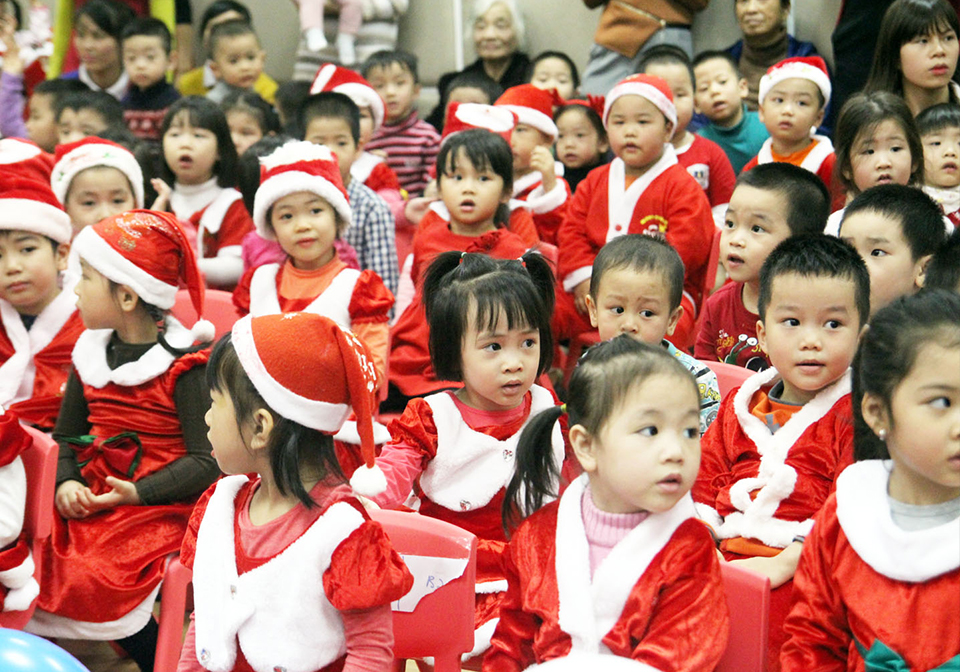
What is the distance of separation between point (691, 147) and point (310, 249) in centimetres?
146

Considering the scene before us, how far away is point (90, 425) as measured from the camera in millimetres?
2492

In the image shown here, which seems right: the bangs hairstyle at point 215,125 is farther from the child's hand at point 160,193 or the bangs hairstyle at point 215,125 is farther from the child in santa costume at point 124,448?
the child in santa costume at point 124,448

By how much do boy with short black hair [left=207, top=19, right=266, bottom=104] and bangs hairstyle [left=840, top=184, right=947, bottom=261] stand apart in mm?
3511

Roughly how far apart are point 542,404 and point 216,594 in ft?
2.56

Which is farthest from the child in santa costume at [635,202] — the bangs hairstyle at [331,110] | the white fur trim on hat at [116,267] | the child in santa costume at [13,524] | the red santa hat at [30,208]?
the child in santa costume at [13,524]

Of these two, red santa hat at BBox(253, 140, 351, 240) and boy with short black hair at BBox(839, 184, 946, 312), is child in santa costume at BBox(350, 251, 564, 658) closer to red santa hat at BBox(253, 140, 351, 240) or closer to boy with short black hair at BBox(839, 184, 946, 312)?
boy with short black hair at BBox(839, 184, 946, 312)

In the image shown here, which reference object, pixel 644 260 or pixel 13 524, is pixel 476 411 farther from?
pixel 13 524

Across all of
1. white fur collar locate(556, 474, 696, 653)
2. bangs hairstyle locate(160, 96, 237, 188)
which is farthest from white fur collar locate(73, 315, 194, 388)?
bangs hairstyle locate(160, 96, 237, 188)

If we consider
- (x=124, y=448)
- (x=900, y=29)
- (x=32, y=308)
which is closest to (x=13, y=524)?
(x=124, y=448)

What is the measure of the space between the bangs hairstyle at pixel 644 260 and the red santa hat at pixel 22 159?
153 centimetres

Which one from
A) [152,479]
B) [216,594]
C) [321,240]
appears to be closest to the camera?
[216,594]

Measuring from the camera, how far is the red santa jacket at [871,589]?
1.37m

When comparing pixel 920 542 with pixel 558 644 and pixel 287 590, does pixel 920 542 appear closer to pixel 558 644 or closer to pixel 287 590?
pixel 558 644

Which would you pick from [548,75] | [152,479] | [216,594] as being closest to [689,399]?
[216,594]
